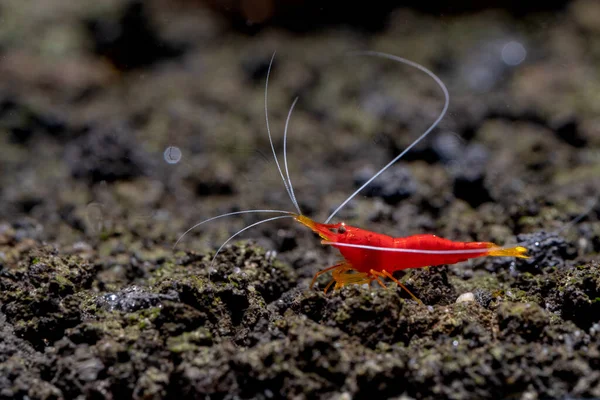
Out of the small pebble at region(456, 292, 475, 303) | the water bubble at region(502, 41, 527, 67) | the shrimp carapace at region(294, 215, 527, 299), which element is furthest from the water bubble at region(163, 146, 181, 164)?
the water bubble at region(502, 41, 527, 67)

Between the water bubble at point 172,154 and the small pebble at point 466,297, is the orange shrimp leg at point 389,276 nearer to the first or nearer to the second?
the small pebble at point 466,297

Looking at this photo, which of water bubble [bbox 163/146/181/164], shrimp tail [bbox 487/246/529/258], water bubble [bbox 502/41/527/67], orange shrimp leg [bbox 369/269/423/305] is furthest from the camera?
water bubble [bbox 502/41/527/67]

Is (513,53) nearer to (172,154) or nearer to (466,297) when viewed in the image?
(172,154)

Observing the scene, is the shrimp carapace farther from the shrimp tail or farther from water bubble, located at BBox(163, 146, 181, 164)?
water bubble, located at BBox(163, 146, 181, 164)

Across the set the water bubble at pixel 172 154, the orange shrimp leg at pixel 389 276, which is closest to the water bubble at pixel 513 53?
the water bubble at pixel 172 154

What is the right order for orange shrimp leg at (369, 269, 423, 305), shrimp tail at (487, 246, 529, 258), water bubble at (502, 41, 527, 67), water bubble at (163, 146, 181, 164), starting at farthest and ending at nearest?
water bubble at (502, 41, 527, 67)
water bubble at (163, 146, 181, 164)
shrimp tail at (487, 246, 529, 258)
orange shrimp leg at (369, 269, 423, 305)

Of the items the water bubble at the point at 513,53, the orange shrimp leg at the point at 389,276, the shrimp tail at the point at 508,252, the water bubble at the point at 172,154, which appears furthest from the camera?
the water bubble at the point at 513,53
